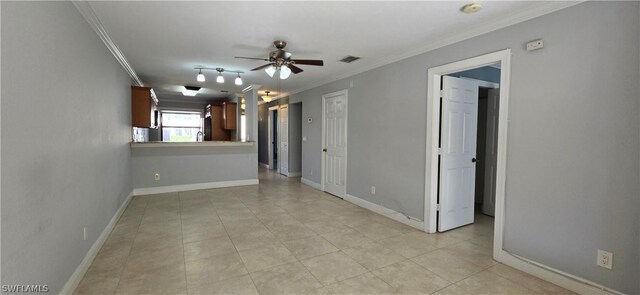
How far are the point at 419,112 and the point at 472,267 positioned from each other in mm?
1832

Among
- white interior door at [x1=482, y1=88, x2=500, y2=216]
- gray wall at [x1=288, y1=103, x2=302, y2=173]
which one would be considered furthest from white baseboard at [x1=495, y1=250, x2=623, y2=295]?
gray wall at [x1=288, y1=103, x2=302, y2=173]

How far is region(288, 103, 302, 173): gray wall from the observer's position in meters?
7.28

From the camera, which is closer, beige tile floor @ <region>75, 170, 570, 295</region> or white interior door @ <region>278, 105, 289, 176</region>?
beige tile floor @ <region>75, 170, 570, 295</region>

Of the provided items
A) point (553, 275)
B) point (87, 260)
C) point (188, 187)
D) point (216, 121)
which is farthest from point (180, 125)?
point (553, 275)

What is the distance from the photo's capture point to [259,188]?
596 cm

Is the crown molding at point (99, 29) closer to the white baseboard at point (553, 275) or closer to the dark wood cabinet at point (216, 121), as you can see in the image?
the dark wood cabinet at point (216, 121)

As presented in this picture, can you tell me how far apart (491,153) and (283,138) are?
5.19m

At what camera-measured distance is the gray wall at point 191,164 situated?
17.4 ft

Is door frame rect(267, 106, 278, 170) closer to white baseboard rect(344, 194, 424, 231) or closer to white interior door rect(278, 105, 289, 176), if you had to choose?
white interior door rect(278, 105, 289, 176)

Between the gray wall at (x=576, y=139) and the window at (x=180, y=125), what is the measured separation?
9.04 m

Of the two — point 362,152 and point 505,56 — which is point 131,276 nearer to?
point 362,152

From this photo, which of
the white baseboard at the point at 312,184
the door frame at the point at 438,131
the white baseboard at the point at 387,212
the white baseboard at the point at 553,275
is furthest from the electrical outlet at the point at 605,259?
the white baseboard at the point at 312,184

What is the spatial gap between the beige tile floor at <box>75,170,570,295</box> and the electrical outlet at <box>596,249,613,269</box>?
1.29 ft

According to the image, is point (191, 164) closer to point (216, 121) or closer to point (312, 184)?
point (312, 184)
